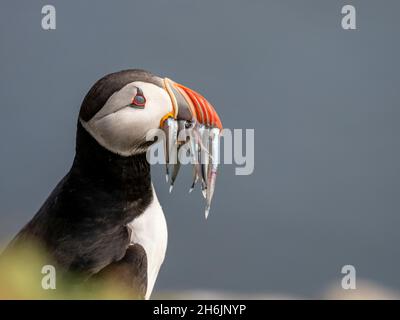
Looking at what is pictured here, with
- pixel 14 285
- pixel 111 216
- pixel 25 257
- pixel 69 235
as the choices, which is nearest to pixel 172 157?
pixel 111 216

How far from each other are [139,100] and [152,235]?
514 millimetres

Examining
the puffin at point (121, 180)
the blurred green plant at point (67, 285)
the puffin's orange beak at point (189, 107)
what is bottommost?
the blurred green plant at point (67, 285)

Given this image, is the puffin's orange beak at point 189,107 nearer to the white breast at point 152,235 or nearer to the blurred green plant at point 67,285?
the white breast at point 152,235

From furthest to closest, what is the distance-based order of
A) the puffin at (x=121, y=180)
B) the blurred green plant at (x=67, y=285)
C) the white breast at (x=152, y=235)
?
the white breast at (x=152, y=235) → the puffin at (x=121, y=180) → the blurred green plant at (x=67, y=285)

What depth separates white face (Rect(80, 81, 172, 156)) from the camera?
77.5 inches

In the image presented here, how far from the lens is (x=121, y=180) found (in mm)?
2150

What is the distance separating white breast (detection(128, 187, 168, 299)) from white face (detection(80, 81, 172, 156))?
300 millimetres

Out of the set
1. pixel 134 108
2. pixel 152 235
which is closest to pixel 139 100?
pixel 134 108


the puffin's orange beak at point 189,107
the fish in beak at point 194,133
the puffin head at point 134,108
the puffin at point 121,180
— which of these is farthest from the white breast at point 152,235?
the puffin's orange beak at point 189,107

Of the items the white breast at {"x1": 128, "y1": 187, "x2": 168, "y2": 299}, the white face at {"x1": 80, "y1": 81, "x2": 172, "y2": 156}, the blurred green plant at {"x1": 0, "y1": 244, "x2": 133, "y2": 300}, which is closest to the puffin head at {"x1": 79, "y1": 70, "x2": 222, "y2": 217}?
the white face at {"x1": 80, "y1": 81, "x2": 172, "y2": 156}

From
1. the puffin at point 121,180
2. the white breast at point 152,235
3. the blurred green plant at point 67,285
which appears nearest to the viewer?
the blurred green plant at point 67,285

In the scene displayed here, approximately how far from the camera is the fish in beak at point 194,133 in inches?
79.9

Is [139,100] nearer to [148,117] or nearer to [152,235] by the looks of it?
[148,117]

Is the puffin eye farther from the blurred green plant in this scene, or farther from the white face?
the blurred green plant
